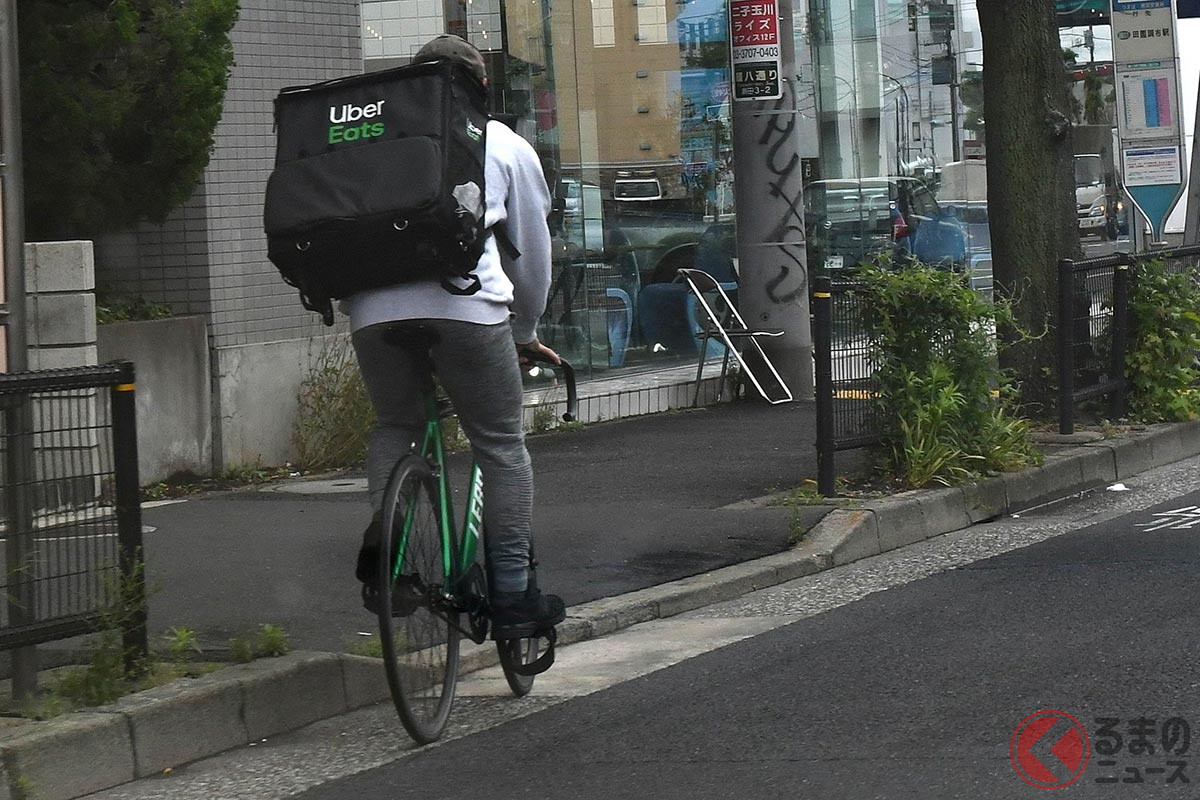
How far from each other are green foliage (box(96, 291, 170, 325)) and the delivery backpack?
531 cm

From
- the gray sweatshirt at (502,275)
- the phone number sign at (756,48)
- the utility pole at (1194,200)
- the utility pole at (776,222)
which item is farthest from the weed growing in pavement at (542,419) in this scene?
the gray sweatshirt at (502,275)

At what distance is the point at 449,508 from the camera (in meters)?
5.29

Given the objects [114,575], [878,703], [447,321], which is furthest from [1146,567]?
[114,575]

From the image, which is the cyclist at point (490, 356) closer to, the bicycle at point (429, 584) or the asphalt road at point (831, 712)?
the bicycle at point (429, 584)

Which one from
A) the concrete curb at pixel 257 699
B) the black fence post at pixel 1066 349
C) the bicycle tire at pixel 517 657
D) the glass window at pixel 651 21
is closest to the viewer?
the concrete curb at pixel 257 699

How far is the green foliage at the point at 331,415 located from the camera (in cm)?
1075

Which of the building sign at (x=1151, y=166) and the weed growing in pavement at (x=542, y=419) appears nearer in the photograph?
the weed growing in pavement at (x=542, y=419)

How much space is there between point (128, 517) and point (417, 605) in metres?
0.91

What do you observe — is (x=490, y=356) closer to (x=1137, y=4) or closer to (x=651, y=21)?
(x=651, y=21)

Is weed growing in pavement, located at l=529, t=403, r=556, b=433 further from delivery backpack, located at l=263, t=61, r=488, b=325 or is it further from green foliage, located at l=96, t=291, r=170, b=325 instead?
delivery backpack, located at l=263, t=61, r=488, b=325

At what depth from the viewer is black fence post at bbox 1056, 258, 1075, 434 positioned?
11.0 metres

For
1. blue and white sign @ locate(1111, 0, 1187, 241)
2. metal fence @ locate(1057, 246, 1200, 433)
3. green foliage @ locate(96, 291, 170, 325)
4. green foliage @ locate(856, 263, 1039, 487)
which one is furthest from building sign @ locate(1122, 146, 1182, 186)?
green foliage @ locate(96, 291, 170, 325)

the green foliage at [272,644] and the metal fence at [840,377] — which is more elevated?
the metal fence at [840,377]

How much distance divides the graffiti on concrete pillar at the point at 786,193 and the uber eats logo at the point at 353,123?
896cm
